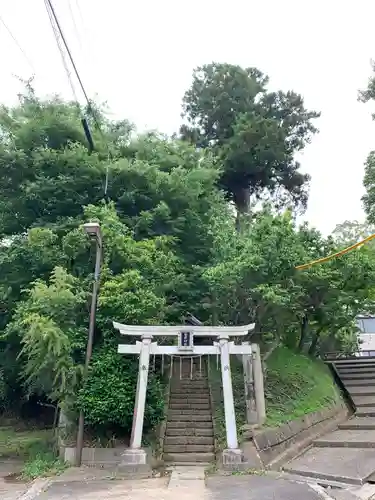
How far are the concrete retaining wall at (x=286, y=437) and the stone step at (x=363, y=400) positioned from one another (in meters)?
1.58

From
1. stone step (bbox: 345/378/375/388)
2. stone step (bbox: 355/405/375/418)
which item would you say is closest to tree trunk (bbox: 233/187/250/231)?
stone step (bbox: 345/378/375/388)

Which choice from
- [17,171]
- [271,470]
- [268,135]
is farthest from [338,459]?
[268,135]

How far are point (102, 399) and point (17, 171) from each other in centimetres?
742

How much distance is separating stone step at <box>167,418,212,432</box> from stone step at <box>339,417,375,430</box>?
373cm

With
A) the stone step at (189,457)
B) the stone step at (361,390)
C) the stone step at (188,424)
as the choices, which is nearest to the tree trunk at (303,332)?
the stone step at (361,390)

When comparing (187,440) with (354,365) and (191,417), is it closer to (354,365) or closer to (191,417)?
(191,417)

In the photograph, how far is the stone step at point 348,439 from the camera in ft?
28.8

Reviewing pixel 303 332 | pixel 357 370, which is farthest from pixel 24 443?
pixel 357 370

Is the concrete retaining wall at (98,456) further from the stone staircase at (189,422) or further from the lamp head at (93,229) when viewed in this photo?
the lamp head at (93,229)

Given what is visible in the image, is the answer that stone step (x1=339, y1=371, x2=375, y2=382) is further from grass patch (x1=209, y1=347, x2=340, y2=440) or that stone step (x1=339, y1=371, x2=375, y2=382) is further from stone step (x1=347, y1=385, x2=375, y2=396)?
grass patch (x1=209, y1=347, x2=340, y2=440)

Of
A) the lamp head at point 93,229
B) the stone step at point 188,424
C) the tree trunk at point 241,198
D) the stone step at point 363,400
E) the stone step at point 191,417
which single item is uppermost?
the tree trunk at point 241,198

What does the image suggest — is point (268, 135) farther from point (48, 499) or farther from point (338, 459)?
point (48, 499)

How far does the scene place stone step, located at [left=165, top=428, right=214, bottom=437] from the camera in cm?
940

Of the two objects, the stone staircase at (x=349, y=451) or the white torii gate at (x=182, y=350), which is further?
the white torii gate at (x=182, y=350)
